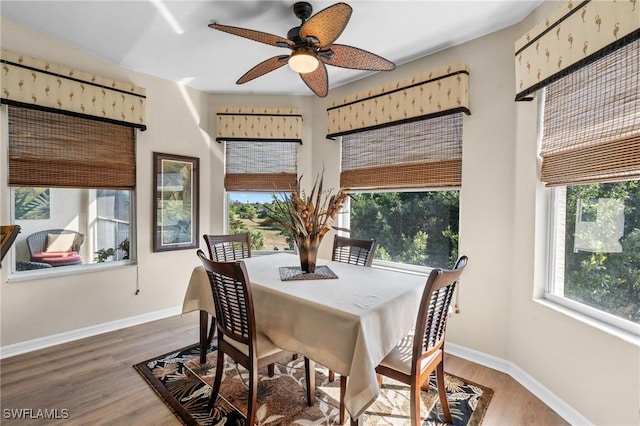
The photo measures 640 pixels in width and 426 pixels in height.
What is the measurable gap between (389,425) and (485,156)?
7.09ft

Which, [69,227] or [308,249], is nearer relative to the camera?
[308,249]

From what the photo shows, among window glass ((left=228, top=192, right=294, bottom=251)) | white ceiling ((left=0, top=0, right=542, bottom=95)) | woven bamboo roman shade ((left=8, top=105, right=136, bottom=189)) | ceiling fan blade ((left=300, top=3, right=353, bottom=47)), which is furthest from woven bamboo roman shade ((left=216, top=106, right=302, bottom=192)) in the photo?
ceiling fan blade ((left=300, top=3, right=353, bottom=47))

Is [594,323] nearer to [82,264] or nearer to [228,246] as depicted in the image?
[228,246]

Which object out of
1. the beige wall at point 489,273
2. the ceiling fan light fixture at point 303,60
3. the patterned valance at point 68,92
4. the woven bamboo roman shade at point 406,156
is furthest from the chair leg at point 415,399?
the patterned valance at point 68,92

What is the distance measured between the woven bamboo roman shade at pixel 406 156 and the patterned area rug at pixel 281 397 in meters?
1.73

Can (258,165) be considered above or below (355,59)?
below

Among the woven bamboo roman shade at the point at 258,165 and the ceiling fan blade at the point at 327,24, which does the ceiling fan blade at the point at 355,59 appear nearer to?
the ceiling fan blade at the point at 327,24

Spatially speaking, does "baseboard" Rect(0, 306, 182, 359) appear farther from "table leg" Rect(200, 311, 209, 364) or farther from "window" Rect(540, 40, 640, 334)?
"window" Rect(540, 40, 640, 334)

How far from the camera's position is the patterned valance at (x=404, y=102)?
2641mm

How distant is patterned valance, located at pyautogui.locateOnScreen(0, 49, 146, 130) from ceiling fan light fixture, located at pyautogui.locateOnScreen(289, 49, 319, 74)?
7.34 feet

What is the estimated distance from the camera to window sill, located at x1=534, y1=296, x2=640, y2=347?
1.62 m

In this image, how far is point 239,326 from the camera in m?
1.76

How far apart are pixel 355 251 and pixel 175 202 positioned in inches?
90.7

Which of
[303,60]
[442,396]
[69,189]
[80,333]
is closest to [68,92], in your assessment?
[69,189]
